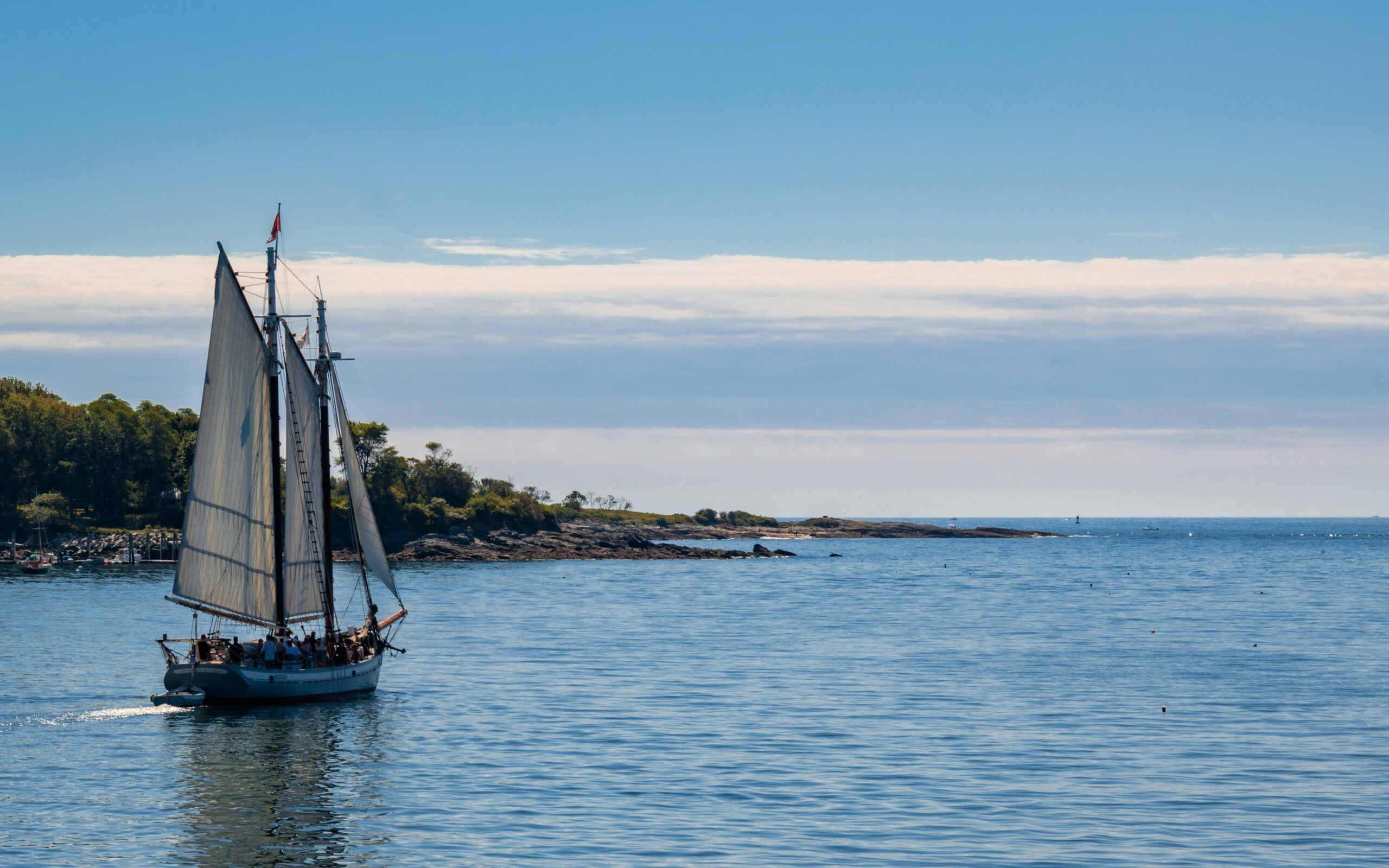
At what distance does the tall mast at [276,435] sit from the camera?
61000 mm

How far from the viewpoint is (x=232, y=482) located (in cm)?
5828

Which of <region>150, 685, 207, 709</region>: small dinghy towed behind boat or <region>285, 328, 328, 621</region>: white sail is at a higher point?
<region>285, 328, 328, 621</region>: white sail

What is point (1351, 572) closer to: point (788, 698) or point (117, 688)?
point (788, 698)

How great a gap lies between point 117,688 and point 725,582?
108m

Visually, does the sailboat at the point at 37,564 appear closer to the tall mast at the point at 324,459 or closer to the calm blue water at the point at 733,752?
the calm blue water at the point at 733,752

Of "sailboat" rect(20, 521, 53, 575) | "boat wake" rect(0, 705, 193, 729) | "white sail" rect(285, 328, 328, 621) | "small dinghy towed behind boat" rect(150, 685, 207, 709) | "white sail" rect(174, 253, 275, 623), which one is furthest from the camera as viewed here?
"sailboat" rect(20, 521, 53, 575)

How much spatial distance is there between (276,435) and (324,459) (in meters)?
5.42

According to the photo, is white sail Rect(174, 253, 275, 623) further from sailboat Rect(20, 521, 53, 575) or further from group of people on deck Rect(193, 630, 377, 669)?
sailboat Rect(20, 521, 53, 575)

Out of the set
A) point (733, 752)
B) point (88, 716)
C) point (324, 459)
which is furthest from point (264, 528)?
point (733, 752)

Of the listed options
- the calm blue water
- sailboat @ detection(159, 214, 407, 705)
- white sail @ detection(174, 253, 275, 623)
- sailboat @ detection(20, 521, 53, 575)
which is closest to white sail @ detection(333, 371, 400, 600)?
sailboat @ detection(159, 214, 407, 705)

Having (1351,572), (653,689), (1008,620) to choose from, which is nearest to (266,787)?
(653,689)

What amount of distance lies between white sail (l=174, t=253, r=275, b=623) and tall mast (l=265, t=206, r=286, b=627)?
209 mm

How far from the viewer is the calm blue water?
114 ft

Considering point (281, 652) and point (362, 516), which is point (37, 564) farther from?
point (281, 652)
